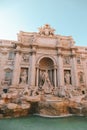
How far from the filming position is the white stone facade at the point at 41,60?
18.2 metres

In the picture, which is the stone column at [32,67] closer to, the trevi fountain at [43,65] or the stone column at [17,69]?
the trevi fountain at [43,65]

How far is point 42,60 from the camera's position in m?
20.9

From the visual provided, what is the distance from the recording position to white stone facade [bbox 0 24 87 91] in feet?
59.6

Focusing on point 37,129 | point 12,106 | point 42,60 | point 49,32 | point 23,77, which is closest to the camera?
point 37,129

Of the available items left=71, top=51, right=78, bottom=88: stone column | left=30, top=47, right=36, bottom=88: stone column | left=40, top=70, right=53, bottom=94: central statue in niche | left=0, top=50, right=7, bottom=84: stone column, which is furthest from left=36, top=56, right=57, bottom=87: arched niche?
left=0, top=50, right=7, bottom=84: stone column

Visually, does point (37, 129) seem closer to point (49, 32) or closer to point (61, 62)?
point (61, 62)

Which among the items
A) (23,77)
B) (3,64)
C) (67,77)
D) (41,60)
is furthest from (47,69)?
(3,64)


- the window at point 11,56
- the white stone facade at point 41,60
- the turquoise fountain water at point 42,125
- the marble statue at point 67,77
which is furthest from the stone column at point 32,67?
the turquoise fountain water at point 42,125

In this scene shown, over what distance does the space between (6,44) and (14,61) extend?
3897mm

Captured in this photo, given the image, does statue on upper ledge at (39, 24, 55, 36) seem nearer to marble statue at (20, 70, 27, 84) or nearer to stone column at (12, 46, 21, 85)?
stone column at (12, 46, 21, 85)

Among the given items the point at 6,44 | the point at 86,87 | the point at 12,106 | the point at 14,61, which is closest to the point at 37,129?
the point at 12,106

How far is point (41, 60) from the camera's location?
20.7 m

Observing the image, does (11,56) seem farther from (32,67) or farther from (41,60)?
(41,60)

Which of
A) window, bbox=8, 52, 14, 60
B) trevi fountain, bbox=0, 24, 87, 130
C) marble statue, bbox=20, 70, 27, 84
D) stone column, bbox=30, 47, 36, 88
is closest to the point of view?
trevi fountain, bbox=0, 24, 87, 130
